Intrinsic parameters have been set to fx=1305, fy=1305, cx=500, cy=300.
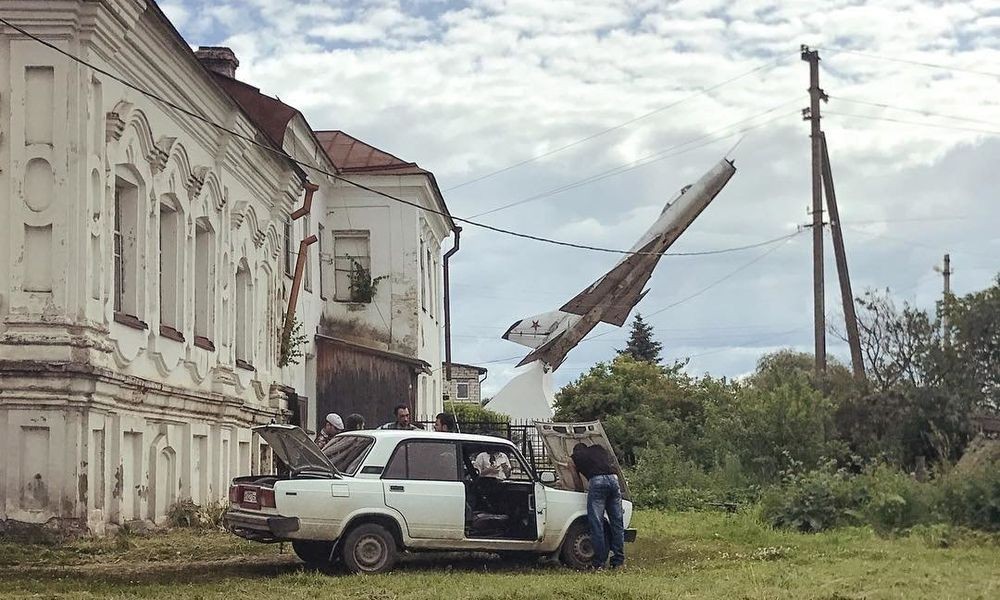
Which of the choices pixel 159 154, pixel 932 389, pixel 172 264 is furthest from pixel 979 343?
pixel 159 154

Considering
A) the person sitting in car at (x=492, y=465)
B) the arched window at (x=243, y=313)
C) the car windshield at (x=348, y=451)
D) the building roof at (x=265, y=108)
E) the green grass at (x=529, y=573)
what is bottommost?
the green grass at (x=529, y=573)

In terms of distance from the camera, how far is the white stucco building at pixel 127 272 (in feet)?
46.0

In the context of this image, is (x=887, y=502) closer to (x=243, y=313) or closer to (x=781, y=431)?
(x=781, y=431)

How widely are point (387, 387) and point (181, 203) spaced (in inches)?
488

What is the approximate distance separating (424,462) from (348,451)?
782 millimetres

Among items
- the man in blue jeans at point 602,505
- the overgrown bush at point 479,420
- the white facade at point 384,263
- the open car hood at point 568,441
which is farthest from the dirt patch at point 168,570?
the white facade at point 384,263

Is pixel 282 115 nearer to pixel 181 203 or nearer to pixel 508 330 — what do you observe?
pixel 181 203

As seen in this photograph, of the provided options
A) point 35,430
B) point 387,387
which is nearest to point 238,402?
point 35,430

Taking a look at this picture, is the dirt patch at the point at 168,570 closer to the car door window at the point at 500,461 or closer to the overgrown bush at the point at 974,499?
the car door window at the point at 500,461

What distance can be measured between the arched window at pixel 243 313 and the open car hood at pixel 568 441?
9097 mm

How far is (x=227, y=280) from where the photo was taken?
2180 centimetres

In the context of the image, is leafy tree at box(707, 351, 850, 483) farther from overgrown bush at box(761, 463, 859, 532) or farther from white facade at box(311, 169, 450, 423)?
white facade at box(311, 169, 450, 423)

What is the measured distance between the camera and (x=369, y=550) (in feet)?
41.6

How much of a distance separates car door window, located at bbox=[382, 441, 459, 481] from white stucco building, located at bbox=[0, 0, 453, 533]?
3.64 metres
